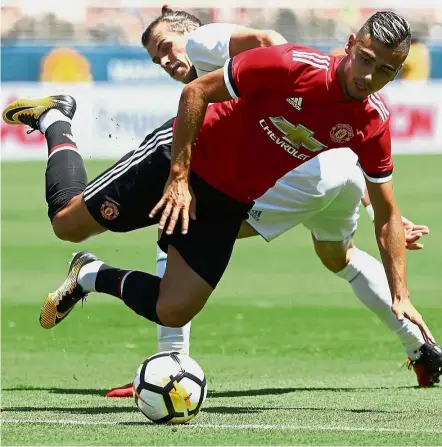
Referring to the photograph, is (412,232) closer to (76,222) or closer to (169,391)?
(76,222)

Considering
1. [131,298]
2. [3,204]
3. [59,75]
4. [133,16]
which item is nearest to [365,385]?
[131,298]

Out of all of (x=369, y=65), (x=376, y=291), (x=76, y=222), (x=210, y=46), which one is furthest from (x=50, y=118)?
(x=369, y=65)

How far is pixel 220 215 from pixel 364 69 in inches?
56.8

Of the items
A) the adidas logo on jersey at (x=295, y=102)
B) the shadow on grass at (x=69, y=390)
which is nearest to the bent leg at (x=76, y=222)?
the shadow on grass at (x=69, y=390)

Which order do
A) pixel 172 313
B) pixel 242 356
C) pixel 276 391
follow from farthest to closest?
pixel 242 356 < pixel 276 391 < pixel 172 313

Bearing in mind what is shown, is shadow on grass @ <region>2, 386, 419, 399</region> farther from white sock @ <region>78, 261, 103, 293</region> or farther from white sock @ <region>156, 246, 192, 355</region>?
white sock @ <region>78, 261, 103, 293</region>

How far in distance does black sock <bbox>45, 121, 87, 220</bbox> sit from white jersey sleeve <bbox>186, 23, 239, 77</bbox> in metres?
1.07

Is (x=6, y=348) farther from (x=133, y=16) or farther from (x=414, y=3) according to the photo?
(x=414, y=3)

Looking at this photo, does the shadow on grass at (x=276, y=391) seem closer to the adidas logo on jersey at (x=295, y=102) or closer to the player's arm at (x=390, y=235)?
the player's arm at (x=390, y=235)

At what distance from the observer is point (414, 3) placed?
1137 inches

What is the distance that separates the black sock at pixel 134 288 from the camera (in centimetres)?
672

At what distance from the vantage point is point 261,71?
598cm

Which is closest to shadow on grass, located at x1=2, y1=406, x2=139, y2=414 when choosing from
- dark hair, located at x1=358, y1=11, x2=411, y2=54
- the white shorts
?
the white shorts

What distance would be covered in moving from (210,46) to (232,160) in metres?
1.04
